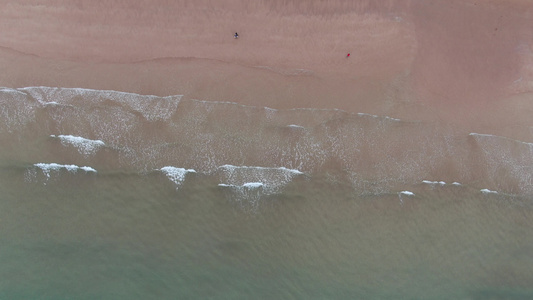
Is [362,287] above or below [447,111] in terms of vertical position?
below

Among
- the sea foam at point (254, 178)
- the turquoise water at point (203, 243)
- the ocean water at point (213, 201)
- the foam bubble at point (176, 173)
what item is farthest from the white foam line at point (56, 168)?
the sea foam at point (254, 178)

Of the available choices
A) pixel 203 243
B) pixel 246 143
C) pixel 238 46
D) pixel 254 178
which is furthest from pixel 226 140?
pixel 203 243

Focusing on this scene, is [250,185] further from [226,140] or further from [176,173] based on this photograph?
[176,173]

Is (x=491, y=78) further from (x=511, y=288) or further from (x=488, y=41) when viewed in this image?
(x=511, y=288)

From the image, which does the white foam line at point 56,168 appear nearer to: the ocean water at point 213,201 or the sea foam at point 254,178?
the ocean water at point 213,201

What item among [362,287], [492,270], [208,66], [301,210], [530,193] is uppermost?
[208,66]

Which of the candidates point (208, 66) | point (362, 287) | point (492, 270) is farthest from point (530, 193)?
point (208, 66)

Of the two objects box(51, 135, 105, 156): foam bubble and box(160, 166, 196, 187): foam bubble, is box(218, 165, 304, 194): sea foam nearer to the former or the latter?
box(160, 166, 196, 187): foam bubble
